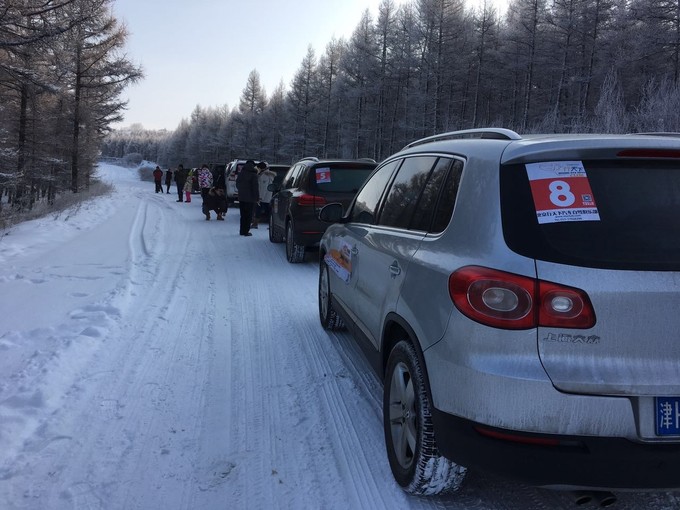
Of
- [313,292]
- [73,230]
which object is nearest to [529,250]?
[313,292]

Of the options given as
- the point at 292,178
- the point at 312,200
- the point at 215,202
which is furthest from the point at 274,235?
the point at 215,202

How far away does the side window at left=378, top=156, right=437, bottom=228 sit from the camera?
3330mm

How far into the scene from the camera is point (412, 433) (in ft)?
9.11

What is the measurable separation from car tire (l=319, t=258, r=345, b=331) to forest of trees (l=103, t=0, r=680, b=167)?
2188 cm

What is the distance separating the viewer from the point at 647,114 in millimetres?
22172

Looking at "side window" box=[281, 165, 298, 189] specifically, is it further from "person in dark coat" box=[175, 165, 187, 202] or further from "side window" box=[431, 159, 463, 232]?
"person in dark coat" box=[175, 165, 187, 202]

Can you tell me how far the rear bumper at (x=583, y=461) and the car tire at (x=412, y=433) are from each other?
16.4 inches

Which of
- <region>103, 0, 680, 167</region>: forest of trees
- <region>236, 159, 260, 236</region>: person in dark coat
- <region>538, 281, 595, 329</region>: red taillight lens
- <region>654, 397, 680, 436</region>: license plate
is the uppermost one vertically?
<region>103, 0, 680, 167</region>: forest of trees

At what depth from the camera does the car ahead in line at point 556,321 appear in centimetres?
210

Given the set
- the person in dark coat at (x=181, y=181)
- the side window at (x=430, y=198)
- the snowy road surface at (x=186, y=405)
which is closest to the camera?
the snowy road surface at (x=186, y=405)

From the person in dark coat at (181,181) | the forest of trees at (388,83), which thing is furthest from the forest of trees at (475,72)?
the person in dark coat at (181,181)

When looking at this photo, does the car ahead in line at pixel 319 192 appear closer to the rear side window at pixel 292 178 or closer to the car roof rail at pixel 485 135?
the rear side window at pixel 292 178

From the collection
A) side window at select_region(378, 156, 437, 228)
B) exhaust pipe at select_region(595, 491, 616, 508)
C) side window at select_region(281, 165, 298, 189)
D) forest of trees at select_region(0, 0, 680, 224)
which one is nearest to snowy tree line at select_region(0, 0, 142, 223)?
forest of trees at select_region(0, 0, 680, 224)

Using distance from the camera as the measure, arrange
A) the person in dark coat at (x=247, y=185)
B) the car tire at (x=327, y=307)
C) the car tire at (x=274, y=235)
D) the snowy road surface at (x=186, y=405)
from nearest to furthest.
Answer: the snowy road surface at (x=186, y=405) < the car tire at (x=327, y=307) < the car tire at (x=274, y=235) < the person in dark coat at (x=247, y=185)
